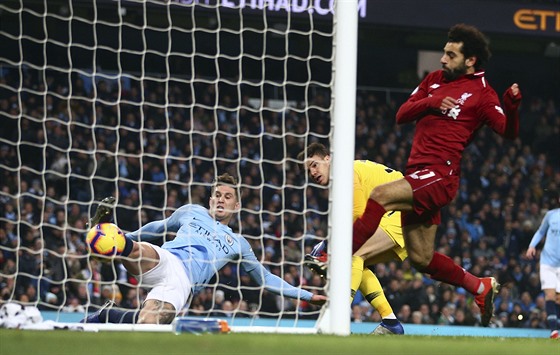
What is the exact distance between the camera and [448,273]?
666 cm

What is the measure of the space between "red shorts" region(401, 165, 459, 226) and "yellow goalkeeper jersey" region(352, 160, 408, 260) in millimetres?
1243

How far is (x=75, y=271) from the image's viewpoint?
13.1 meters

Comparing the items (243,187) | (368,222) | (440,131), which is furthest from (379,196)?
(243,187)

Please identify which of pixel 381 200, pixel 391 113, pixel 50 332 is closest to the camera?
pixel 50 332

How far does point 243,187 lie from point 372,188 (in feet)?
23.6

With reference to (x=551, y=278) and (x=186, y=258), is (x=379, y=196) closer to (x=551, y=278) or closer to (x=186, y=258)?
(x=186, y=258)

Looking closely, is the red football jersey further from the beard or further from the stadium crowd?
the stadium crowd

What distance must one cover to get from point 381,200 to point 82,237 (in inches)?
310

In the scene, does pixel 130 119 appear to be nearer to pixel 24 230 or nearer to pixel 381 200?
pixel 24 230

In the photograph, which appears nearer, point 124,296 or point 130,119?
point 124,296

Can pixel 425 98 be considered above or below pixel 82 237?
above

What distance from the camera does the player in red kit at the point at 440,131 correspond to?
238 inches

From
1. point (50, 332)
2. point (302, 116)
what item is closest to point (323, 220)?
point (302, 116)

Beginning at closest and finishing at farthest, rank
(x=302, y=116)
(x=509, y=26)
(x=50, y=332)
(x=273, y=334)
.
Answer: (x=50, y=332), (x=273, y=334), (x=509, y=26), (x=302, y=116)
